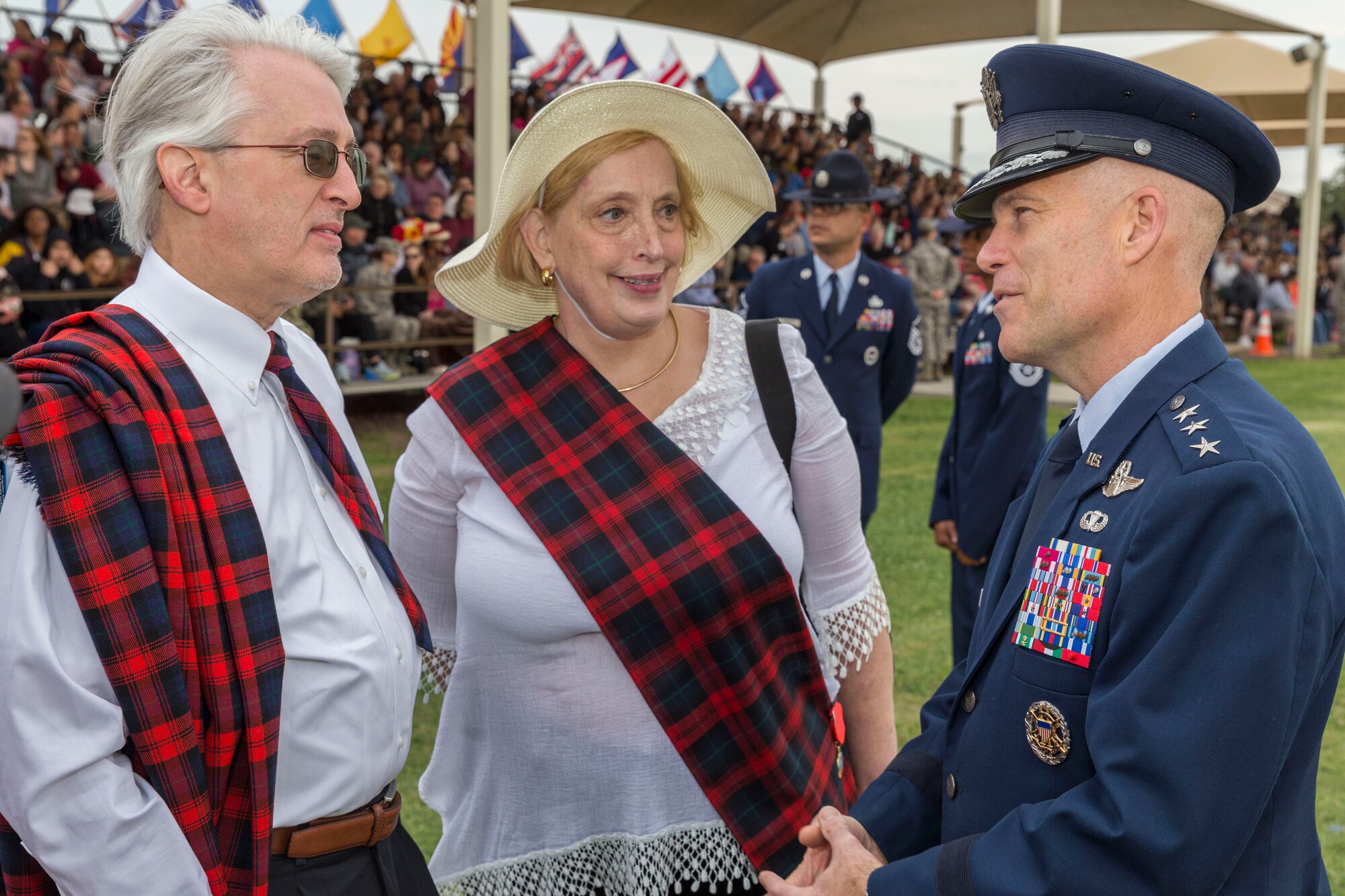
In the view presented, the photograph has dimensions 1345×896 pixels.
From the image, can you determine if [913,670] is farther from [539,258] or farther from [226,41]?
[226,41]

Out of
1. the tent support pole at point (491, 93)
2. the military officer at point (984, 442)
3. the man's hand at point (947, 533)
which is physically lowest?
the man's hand at point (947, 533)

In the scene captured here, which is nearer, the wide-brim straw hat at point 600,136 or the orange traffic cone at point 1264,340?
the wide-brim straw hat at point 600,136

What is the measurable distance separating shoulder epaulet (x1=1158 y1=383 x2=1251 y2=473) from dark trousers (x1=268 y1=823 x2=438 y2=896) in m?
1.26

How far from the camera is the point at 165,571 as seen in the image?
4.91 ft

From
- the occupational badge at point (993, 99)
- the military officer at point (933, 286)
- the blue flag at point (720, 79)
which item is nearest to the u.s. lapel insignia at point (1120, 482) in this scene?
the occupational badge at point (993, 99)

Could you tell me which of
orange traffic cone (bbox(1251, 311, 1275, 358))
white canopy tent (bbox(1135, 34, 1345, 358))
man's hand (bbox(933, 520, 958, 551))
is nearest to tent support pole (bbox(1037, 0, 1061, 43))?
man's hand (bbox(933, 520, 958, 551))

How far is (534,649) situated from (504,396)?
493 millimetres

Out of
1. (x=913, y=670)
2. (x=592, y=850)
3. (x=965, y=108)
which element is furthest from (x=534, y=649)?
(x=965, y=108)

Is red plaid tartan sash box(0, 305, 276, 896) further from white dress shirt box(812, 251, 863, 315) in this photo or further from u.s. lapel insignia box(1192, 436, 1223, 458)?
white dress shirt box(812, 251, 863, 315)

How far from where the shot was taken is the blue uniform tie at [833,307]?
18.5 feet

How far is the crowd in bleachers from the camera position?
854 centimetres

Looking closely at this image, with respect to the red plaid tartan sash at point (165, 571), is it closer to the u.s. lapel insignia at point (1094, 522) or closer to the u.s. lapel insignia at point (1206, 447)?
the u.s. lapel insignia at point (1094, 522)

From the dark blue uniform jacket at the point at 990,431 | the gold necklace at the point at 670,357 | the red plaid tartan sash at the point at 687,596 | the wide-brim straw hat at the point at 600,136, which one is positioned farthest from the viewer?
the dark blue uniform jacket at the point at 990,431

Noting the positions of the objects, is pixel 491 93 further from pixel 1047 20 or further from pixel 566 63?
pixel 566 63
